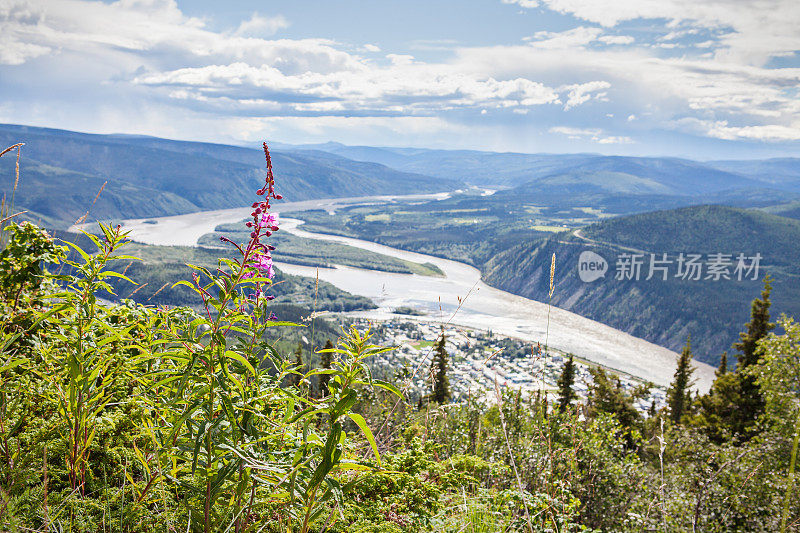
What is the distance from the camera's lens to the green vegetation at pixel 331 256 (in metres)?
152

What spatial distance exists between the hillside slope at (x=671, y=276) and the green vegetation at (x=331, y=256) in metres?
26.1

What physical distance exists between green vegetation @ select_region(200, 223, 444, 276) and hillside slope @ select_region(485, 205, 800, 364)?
26060mm

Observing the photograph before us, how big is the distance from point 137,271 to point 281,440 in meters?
117

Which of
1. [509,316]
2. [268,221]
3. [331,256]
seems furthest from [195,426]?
[331,256]

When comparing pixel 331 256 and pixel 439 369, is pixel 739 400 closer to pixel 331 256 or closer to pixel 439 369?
pixel 439 369

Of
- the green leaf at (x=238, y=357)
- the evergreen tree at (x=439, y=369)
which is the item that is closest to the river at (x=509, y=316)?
the evergreen tree at (x=439, y=369)

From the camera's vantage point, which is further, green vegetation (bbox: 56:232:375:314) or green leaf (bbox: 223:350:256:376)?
green vegetation (bbox: 56:232:375:314)

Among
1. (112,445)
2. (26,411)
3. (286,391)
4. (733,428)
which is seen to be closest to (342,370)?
(286,391)

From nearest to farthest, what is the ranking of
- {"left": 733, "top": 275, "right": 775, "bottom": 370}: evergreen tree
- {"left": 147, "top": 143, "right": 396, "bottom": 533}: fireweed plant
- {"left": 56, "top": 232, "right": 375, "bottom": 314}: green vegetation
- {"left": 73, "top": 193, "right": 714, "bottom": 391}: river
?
{"left": 147, "top": 143, "right": 396, "bottom": 533}: fireweed plant → {"left": 733, "top": 275, "right": 775, "bottom": 370}: evergreen tree → {"left": 73, "top": 193, "right": 714, "bottom": 391}: river → {"left": 56, "top": 232, "right": 375, "bottom": 314}: green vegetation

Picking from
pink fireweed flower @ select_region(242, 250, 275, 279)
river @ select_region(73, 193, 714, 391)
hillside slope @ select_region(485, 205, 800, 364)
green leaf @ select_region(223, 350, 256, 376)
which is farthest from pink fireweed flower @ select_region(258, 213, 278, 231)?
hillside slope @ select_region(485, 205, 800, 364)

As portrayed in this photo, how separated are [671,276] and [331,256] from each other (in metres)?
110

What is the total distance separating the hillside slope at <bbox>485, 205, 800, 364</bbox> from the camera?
124 meters

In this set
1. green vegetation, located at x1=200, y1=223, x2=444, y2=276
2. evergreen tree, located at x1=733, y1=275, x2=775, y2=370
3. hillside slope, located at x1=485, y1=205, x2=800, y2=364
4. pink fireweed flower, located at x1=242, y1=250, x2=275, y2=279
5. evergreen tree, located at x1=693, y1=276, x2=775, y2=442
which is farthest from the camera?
green vegetation, located at x1=200, y1=223, x2=444, y2=276

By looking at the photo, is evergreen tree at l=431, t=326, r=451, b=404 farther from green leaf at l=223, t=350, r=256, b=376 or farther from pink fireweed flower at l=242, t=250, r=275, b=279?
green leaf at l=223, t=350, r=256, b=376
